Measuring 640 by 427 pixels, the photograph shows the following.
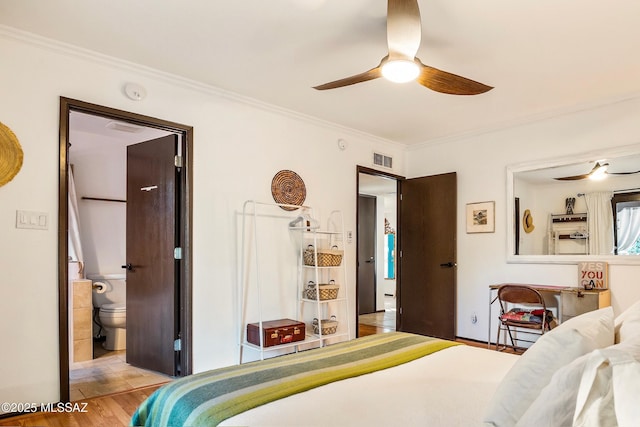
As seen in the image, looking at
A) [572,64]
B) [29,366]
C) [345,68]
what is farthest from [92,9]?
[572,64]

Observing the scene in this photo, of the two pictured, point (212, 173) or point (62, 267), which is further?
point (212, 173)

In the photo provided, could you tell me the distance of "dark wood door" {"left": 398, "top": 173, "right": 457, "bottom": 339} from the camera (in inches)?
187

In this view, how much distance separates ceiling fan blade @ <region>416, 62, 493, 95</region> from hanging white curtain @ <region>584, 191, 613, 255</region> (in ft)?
6.67

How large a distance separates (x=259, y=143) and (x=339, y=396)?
2811mm

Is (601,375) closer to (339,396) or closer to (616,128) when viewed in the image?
(339,396)

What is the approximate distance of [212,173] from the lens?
344cm

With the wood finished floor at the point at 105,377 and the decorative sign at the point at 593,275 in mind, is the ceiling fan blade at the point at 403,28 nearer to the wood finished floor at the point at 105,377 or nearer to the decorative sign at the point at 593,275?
the decorative sign at the point at 593,275

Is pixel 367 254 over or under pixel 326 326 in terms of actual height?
over

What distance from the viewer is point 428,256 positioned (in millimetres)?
4965

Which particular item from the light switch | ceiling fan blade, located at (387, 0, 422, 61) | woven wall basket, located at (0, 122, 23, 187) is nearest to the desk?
ceiling fan blade, located at (387, 0, 422, 61)

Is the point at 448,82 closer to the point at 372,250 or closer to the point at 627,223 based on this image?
the point at 627,223

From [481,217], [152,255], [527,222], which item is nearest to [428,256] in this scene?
[481,217]

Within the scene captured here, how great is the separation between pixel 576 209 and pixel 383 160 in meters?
2.12

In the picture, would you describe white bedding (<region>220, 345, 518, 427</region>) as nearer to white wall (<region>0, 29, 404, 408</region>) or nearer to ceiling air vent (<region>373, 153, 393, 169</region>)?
white wall (<region>0, 29, 404, 408</region>)
